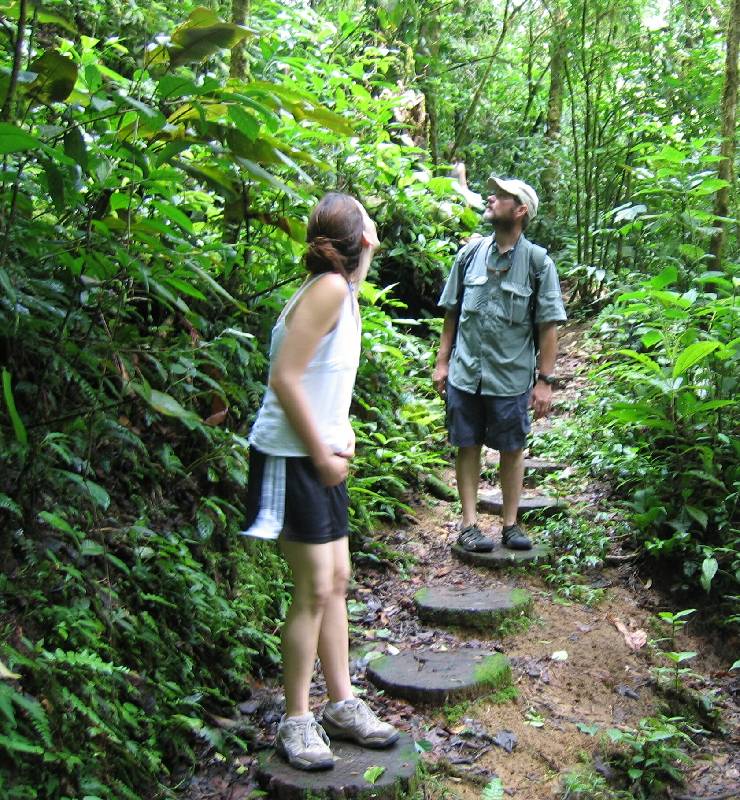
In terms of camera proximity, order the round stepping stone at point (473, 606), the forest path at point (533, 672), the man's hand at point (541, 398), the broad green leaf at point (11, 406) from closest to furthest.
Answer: the broad green leaf at point (11, 406) → the forest path at point (533, 672) → the round stepping stone at point (473, 606) → the man's hand at point (541, 398)

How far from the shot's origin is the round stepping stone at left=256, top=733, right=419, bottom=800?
2.72 metres

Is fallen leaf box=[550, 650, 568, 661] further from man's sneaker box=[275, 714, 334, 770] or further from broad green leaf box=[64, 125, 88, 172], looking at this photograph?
broad green leaf box=[64, 125, 88, 172]

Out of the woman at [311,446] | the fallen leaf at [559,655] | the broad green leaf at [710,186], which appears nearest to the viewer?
the woman at [311,446]

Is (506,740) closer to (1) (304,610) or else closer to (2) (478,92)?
(1) (304,610)

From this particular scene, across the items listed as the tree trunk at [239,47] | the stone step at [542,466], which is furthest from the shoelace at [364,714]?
the stone step at [542,466]

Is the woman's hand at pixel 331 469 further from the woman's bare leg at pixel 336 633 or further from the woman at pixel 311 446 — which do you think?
the woman's bare leg at pixel 336 633

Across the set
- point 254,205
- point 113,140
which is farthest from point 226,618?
point 254,205

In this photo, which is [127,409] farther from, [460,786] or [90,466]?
[460,786]

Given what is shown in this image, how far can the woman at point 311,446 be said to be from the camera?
2.75 meters

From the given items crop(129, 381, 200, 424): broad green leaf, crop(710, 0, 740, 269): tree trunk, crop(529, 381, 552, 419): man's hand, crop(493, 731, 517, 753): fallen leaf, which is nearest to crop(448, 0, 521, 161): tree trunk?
crop(710, 0, 740, 269): tree trunk

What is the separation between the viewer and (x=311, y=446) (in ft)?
9.01

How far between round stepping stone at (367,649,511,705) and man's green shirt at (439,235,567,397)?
5.66 ft

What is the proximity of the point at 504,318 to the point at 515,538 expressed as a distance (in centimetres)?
139

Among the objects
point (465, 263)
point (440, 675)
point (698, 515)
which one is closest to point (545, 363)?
point (465, 263)
